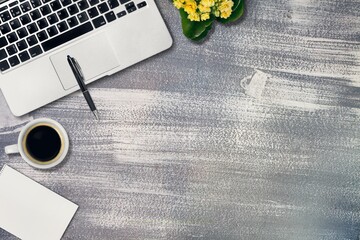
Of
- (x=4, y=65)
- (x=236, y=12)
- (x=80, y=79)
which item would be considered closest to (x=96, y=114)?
(x=80, y=79)

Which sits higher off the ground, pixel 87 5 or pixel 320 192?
pixel 87 5

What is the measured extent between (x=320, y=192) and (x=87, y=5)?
0.50m

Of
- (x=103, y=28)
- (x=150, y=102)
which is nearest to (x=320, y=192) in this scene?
(x=150, y=102)

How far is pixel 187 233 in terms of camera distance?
35.8 inches

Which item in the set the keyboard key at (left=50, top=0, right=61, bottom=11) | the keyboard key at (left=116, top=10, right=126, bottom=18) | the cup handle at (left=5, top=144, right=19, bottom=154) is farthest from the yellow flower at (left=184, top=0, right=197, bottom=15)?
the cup handle at (left=5, top=144, right=19, bottom=154)

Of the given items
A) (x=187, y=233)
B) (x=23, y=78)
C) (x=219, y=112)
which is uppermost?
(x=23, y=78)

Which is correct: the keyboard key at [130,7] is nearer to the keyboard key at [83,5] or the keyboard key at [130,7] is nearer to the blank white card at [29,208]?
the keyboard key at [83,5]

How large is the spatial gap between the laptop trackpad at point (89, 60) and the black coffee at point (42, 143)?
8cm

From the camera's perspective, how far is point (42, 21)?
872 millimetres

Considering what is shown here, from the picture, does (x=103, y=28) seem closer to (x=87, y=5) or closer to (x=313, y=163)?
(x=87, y=5)

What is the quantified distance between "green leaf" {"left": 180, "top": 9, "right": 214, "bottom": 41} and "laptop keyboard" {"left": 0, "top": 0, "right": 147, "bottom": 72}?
2.8 inches

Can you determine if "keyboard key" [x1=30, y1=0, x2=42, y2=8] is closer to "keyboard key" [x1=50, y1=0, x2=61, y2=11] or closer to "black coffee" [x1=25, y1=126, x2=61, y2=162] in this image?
"keyboard key" [x1=50, y1=0, x2=61, y2=11]

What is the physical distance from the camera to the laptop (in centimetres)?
87

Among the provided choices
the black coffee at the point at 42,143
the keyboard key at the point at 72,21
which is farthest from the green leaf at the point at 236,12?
the black coffee at the point at 42,143
